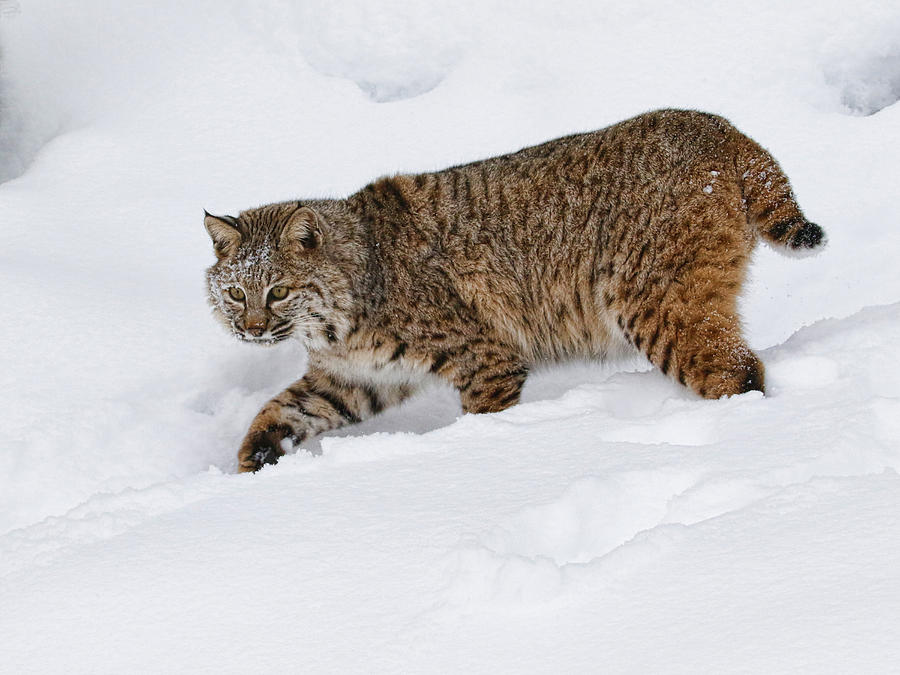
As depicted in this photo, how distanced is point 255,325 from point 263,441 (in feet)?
1.81

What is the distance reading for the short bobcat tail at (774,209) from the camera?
3.96m

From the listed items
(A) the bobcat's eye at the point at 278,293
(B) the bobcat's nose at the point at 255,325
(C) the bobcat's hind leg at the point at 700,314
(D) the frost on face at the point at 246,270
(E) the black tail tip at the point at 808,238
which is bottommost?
(C) the bobcat's hind leg at the point at 700,314

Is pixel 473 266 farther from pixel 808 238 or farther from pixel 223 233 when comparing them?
pixel 808 238

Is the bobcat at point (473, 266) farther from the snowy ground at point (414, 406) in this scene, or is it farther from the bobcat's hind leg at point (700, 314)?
the snowy ground at point (414, 406)

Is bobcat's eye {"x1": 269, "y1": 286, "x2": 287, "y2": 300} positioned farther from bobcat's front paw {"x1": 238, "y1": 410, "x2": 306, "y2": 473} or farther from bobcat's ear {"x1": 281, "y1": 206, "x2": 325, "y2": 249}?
bobcat's front paw {"x1": 238, "y1": 410, "x2": 306, "y2": 473}

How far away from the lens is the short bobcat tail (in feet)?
13.0

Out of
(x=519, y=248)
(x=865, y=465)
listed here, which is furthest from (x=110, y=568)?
(x=519, y=248)

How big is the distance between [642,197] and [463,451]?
62.6 inches

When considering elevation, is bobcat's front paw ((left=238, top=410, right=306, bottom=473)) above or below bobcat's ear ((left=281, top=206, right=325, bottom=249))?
below

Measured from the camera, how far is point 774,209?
13.3ft

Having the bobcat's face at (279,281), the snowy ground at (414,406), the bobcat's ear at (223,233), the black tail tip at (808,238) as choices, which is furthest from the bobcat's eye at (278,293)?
the black tail tip at (808,238)

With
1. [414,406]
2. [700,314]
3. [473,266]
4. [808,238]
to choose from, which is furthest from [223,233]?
[808,238]

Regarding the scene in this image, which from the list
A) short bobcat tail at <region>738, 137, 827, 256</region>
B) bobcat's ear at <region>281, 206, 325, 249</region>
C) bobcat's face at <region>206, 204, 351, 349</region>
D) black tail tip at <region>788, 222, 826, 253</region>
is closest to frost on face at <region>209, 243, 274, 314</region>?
bobcat's face at <region>206, 204, 351, 349</region>

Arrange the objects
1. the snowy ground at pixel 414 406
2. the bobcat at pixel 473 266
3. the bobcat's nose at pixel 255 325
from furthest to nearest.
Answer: the bobcat's nose at pixel 255 325 < the bobcat at pixel 473 266 < the snowy ground at pixel 414 406
